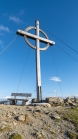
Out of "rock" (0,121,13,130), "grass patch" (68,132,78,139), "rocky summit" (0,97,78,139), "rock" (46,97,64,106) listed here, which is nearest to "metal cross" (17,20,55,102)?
"rock" (46,97,64,106)

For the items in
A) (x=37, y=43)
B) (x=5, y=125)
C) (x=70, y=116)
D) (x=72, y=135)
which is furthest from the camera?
A: (x=37, y=43)

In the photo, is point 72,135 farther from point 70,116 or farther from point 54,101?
point 54,101

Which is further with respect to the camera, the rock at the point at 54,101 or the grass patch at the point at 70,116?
the rock at the point at 54,101

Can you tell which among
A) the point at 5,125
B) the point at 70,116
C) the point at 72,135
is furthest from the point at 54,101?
the point at 5,125

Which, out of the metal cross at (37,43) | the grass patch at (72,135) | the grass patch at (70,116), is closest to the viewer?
the grass patch at (72,135)

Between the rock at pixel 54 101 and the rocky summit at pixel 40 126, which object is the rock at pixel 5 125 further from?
the rock at pixel 54 101

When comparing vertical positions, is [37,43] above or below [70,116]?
above

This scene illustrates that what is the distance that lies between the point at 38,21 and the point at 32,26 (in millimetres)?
1176

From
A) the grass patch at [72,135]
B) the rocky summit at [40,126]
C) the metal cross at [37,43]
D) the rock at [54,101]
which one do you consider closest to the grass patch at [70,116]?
the rocky summit at [40,126]

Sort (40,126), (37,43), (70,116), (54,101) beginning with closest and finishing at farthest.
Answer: (40,126) → (70,116) → (54,101) → (37,43)

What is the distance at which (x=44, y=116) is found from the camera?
8.48 m

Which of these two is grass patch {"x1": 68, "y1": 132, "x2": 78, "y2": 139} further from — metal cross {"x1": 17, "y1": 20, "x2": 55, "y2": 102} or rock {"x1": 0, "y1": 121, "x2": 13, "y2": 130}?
metal cross {"x1": 17, "y1": 20, "x2": 55, "y2": 102}

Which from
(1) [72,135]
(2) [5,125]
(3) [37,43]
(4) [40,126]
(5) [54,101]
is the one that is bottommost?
(1) [72,135]

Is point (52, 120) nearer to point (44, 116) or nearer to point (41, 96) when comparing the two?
point (44, 116)
